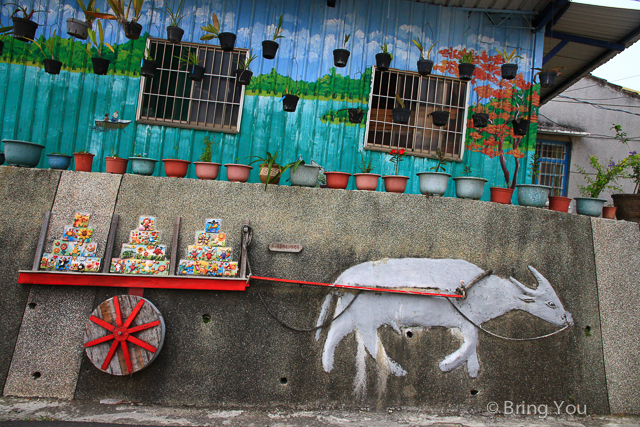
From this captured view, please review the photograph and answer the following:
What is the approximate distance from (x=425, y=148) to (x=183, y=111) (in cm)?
376

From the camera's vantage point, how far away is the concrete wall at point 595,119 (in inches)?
469

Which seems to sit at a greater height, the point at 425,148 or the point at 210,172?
the point at 425,148

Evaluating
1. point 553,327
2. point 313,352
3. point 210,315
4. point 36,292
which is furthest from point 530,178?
point 36,292

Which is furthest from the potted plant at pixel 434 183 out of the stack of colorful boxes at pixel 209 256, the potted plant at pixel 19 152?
the potted plant at pixel 19 152

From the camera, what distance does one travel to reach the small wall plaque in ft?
15.7

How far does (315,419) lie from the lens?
171 inches

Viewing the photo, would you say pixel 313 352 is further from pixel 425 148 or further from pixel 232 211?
pixel 425 148

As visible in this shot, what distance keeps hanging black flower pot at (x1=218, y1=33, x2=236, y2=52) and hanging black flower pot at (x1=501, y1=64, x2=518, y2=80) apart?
12.9 ft

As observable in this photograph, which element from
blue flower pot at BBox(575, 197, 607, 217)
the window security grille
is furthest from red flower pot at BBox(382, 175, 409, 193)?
blue flower pot at BBox(575, 197, 607, 217)

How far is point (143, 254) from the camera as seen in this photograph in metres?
4.62

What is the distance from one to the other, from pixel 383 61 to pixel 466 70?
1243 mm

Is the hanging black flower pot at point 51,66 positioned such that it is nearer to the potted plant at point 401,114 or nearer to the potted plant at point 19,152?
the potted plant at point 19,152

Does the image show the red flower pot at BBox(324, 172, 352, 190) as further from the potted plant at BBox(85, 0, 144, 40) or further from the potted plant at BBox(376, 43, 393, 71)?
the potted plant at BBox(85, 0, 144, 40)

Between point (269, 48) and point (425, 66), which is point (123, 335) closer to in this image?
point (269, 48)
